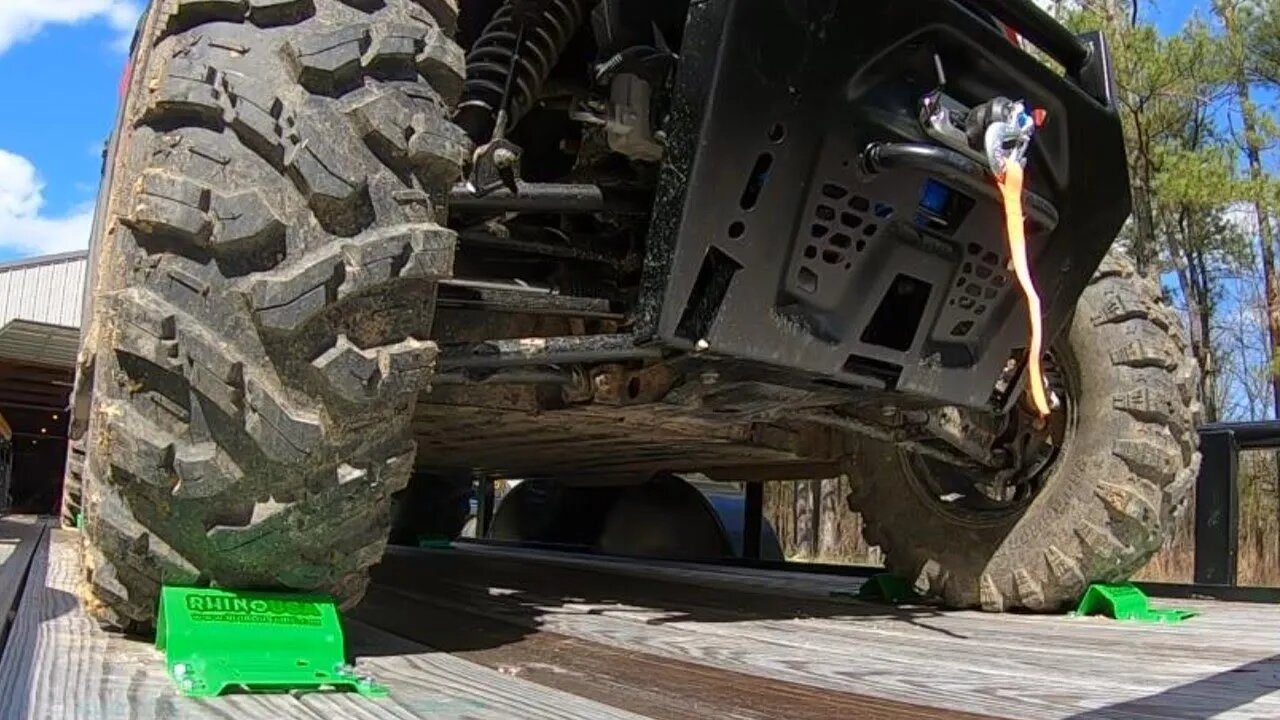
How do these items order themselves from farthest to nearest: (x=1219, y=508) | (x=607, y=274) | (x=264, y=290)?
(x=1219, y=508) < (x=607, y=274) < (x=264, y=290)

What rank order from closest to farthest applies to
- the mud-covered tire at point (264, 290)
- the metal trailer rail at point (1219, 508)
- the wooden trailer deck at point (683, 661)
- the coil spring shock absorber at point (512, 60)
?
the wooden trailer deck at point (683, 661) < the mud-covered tire at point (264, 290) < the coil spring shock absorber at point (512, 60) < the metal trailer rail at point (1219, 508)

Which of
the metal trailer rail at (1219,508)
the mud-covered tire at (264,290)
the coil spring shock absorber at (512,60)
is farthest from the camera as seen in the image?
the metal trailer rail at (1219,508)

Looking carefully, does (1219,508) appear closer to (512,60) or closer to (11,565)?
(512,60)

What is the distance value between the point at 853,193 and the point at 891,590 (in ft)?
5.89

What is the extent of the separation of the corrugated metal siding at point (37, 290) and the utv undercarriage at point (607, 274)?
86.0ft

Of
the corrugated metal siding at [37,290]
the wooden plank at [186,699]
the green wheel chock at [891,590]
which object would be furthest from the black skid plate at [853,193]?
the corrugated metal siding at [37,290]

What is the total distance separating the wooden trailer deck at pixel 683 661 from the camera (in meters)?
1.66

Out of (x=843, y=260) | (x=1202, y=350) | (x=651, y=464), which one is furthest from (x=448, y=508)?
(x=1202, y=350)

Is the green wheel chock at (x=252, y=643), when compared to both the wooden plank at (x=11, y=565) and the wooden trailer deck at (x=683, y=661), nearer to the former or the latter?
the wooden trailer deck at (x=683, y=661)

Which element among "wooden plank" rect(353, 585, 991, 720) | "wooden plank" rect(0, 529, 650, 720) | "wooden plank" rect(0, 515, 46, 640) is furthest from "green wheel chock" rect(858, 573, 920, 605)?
"wooden plank" rect(0, 515, 46, 640)

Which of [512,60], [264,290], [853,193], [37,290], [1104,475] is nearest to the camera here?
[264,290]

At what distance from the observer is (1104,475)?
10.8ft

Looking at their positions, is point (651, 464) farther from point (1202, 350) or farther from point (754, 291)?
point (1202, 350)

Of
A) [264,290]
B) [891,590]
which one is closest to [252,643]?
[264,290]
